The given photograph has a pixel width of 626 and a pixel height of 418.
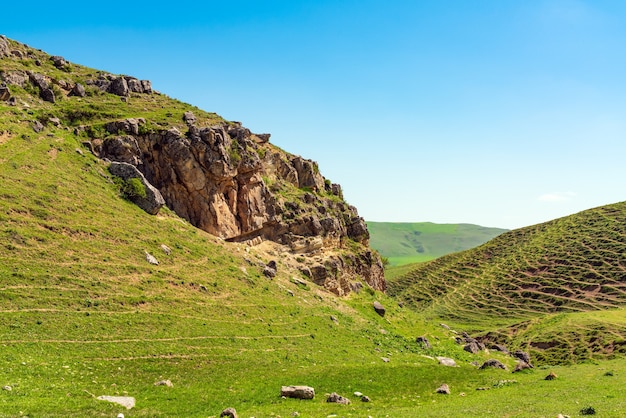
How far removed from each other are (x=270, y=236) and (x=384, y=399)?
4847 centimetres

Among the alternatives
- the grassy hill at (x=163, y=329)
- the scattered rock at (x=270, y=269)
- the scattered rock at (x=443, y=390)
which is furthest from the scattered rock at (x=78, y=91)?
the scattered rock at (x=443, y=390)

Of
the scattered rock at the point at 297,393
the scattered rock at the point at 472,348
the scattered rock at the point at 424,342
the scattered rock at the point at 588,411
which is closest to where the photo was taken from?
the scattered rock at the point at 588,411

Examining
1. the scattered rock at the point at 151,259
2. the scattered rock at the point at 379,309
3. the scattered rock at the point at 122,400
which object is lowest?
the scattered rock at the point at 379,309

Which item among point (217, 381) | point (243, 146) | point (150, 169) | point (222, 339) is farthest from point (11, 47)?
point (217, 381)

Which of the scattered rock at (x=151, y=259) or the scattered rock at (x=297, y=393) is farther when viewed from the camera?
the scattered rock at (x=151, y=259)

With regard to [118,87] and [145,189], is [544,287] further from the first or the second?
[118,87]

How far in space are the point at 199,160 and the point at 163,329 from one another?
3627 cm

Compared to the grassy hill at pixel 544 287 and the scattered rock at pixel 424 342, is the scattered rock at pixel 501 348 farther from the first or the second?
the scattered rock at pixel 424 342

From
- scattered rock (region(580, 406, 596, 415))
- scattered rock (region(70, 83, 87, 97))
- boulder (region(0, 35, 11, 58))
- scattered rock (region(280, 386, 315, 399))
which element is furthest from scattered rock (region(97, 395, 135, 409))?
boulder (region(0, 35, 11, 58))

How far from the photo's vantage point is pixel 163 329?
38969 mm

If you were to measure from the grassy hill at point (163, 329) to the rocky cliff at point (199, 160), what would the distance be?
11.2ft

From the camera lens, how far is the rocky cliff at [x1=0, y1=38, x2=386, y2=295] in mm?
67625

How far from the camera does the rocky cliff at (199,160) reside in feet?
222

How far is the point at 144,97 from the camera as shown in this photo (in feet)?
283
